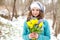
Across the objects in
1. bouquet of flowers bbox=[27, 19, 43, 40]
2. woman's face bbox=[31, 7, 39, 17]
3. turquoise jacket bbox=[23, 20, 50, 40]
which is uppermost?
woman's face bbox=[31, 7, 39, 17]

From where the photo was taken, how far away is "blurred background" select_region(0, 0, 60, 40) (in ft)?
6.72

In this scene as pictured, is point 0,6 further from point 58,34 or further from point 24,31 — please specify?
point 58,34

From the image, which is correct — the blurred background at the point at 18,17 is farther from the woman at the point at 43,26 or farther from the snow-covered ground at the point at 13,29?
the woman at the point at 43,26

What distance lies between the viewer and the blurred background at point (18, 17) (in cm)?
205

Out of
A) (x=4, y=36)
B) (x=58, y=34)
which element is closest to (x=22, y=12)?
(x=4, y=36)

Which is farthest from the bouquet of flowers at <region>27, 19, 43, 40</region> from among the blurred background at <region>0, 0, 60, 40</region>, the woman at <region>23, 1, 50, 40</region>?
the blurred background at <region>0, 0, 60, 40</region>

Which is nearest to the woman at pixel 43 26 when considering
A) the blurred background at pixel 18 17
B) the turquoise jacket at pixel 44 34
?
the turquoise jacket at pixel 44 34

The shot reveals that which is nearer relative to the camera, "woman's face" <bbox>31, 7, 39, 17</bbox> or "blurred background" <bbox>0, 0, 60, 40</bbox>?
"woman's face" <bbox>31, 7, 39, 17</bbox>

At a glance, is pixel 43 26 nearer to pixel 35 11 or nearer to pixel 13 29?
pixel 35 11

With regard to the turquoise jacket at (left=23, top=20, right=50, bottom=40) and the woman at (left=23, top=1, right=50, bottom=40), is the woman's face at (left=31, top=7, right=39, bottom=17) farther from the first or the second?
the turquoise jacket at (left=23, top=20, right=50, bottom=40)

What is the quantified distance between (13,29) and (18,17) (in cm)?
15

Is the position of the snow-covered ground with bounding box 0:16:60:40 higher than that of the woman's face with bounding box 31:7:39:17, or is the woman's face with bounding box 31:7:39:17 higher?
the woman's face with bounding box 31:7:39:17

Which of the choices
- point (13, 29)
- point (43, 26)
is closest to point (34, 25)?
point (43, 26)

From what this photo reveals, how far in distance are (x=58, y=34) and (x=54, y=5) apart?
0.32 m
